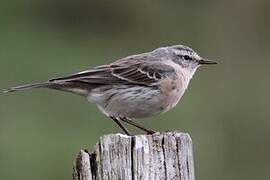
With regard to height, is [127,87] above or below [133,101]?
above

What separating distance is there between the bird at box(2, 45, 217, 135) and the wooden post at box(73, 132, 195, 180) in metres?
2.82

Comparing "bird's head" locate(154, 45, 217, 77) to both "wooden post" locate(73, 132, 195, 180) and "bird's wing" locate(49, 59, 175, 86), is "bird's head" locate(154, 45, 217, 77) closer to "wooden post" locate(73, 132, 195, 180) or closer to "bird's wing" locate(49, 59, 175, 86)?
"bird's wing" locate(49, 59, 175, 86)

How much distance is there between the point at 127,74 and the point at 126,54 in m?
8.33

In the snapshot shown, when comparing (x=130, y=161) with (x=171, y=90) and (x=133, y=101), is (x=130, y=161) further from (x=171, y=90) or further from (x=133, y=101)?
(x=171, y=90)

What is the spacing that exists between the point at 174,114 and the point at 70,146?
7.14 ft

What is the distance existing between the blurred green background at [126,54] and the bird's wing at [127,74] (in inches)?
159

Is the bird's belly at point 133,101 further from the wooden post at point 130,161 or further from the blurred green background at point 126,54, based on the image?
the blurred green background at point 126,54

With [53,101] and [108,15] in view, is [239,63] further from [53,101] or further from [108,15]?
[53,101]

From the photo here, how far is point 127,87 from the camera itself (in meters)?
11.8

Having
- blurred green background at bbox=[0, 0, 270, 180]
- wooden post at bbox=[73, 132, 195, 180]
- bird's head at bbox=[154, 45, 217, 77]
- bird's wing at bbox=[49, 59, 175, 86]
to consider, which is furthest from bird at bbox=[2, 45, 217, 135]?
blurred green background at bbox=[0, 0, 270, 180]

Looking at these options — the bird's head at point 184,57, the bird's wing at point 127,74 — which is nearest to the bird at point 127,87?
the bird's wing at point 127,74

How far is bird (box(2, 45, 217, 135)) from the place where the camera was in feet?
37.8

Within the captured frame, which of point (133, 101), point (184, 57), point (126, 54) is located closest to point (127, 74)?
point (133, 101)

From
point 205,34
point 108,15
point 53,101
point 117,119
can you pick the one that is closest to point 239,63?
point 205,34
